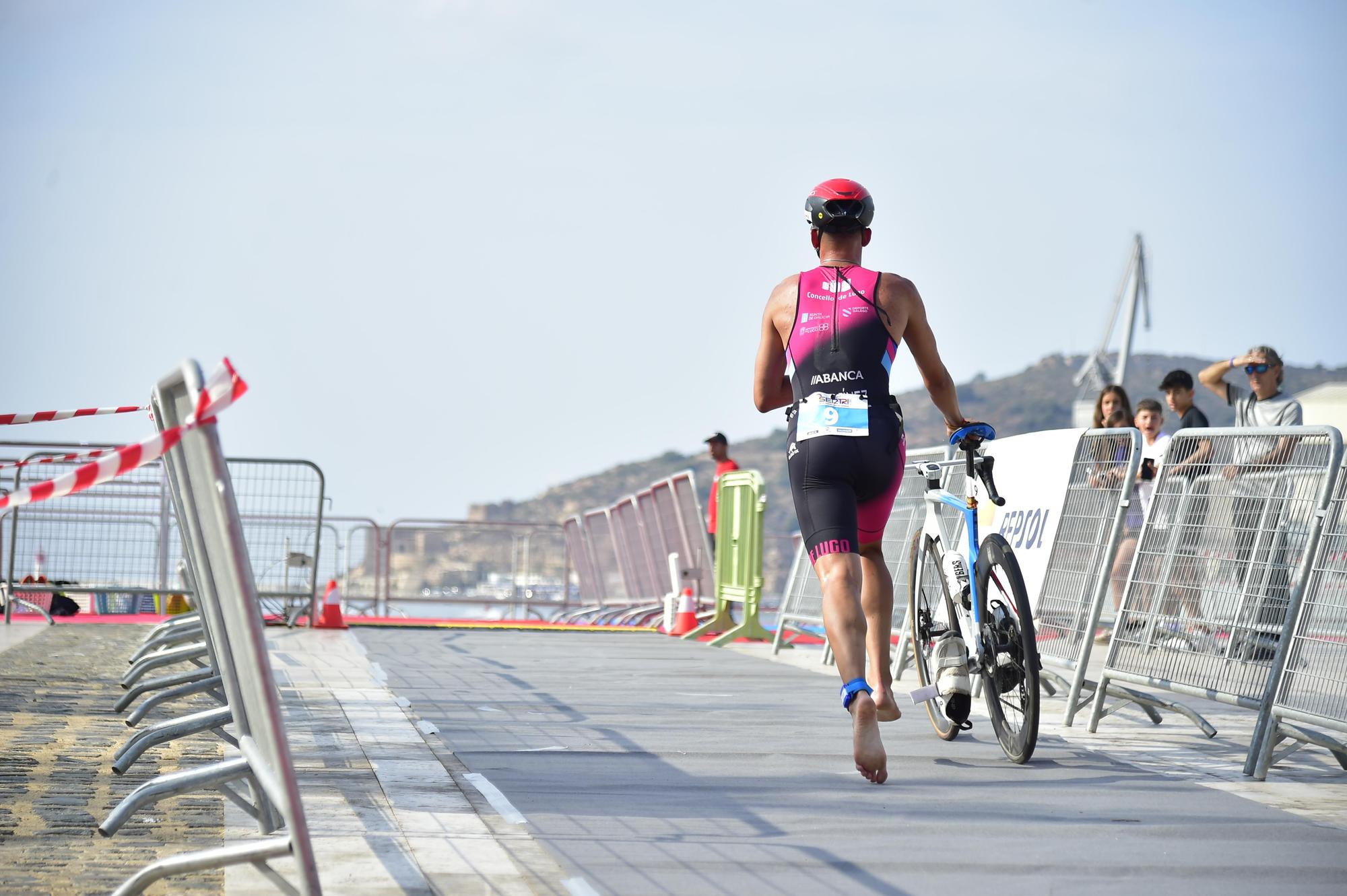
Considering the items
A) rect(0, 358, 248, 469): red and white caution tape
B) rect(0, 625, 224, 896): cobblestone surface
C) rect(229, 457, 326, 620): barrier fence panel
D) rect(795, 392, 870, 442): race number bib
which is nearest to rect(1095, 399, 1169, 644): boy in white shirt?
rect(795, 392, 870, 442): race number bib

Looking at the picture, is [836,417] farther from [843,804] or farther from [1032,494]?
[1032,494]

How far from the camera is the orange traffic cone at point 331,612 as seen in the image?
44.4ft

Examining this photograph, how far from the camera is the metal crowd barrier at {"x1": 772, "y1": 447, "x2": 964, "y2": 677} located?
9.48 metres

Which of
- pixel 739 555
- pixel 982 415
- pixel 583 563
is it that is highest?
pixel 982 415

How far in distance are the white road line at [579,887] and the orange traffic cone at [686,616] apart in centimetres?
1080

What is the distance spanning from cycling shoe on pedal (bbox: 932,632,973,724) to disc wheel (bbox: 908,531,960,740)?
0.28 meters

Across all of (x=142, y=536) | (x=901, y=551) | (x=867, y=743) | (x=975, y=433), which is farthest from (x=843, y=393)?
(x=142, y=536)

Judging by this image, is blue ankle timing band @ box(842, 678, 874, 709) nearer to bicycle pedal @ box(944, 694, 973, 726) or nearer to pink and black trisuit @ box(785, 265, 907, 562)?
pink and black trisuit @ box(785, 265, 907, 562)

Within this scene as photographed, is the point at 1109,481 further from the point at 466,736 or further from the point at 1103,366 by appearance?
the point at 1103,366

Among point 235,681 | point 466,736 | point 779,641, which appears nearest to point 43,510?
point 779,641

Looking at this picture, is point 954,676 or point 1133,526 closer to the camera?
point 954,676

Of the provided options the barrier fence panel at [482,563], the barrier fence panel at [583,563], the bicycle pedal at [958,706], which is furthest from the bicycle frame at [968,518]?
the barrier fence panel at [583,563]

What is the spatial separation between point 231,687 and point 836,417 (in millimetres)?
2586

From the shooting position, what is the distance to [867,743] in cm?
491
